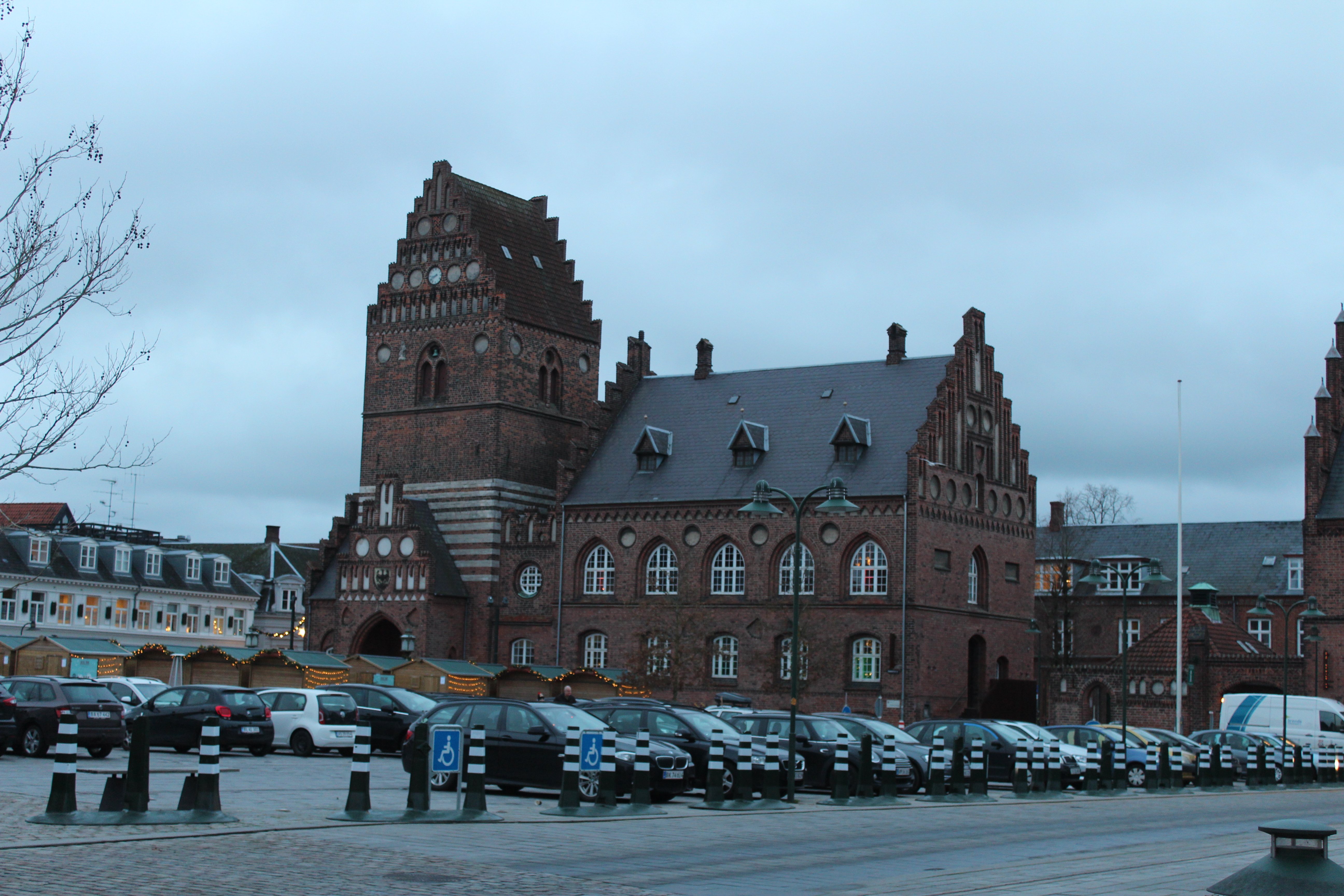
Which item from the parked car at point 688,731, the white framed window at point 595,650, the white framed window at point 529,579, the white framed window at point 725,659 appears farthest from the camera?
the white framed window at point 529,579

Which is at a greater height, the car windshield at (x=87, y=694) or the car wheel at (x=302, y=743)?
the car windshield at (x=87, y=694)

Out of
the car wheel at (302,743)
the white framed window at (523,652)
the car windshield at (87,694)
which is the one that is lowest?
the car wheel at (302,743)

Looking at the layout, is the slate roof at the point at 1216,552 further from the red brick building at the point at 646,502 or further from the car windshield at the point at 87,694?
the car windshield at the point at 87,694

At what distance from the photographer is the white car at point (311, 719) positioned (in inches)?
1366

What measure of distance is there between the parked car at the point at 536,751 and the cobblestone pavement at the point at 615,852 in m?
0.47

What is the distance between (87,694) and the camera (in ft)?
94.6

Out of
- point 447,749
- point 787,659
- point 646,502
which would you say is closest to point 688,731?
point 447,749

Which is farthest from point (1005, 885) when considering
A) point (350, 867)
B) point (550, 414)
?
point (550, 414)

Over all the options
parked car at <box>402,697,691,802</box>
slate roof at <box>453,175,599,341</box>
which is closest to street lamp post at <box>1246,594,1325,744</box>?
parked car at <box>402,697,691,802</box>

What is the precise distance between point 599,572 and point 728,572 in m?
5.88

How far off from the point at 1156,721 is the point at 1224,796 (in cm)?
2694

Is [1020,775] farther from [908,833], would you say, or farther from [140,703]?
[140,703]

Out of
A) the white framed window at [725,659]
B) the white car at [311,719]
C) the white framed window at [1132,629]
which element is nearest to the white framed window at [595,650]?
the white framed window at [725,659]

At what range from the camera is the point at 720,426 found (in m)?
66.3
